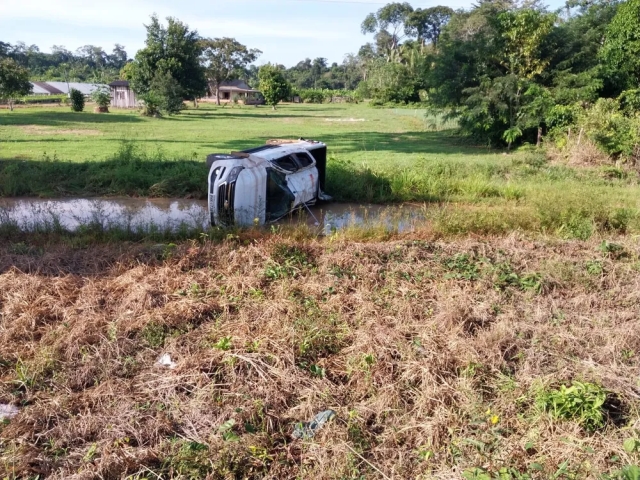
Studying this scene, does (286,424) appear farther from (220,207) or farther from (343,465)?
(220,207)

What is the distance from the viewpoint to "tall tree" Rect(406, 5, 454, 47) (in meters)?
94.1

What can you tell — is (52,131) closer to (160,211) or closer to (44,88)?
(160,211)

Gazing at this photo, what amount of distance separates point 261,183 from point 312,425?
20.7ft

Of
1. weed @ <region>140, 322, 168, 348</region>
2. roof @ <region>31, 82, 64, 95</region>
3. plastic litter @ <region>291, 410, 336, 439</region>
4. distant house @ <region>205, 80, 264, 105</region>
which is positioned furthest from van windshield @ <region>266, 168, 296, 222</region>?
roof @ <region>31, 82, 64, 95</region>

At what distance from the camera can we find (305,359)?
183 inches

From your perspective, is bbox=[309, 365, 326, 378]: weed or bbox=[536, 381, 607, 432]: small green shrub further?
bbox=[309, 365, 326, 378]: weed

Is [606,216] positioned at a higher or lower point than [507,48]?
lower

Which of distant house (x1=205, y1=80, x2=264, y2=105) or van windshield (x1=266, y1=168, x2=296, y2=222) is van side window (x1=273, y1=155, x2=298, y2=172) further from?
distant house (x1=205, y1=80, x2=264, y2=105)

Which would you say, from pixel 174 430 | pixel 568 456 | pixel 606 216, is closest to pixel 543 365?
pixel 568 456

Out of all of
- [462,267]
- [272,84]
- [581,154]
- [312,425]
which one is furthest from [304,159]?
[272,84]

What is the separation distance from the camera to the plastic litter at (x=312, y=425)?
3711mm

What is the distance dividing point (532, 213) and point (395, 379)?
6.18 meters

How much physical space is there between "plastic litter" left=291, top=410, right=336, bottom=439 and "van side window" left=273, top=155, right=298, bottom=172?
7249mm

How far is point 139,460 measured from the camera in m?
3.36
